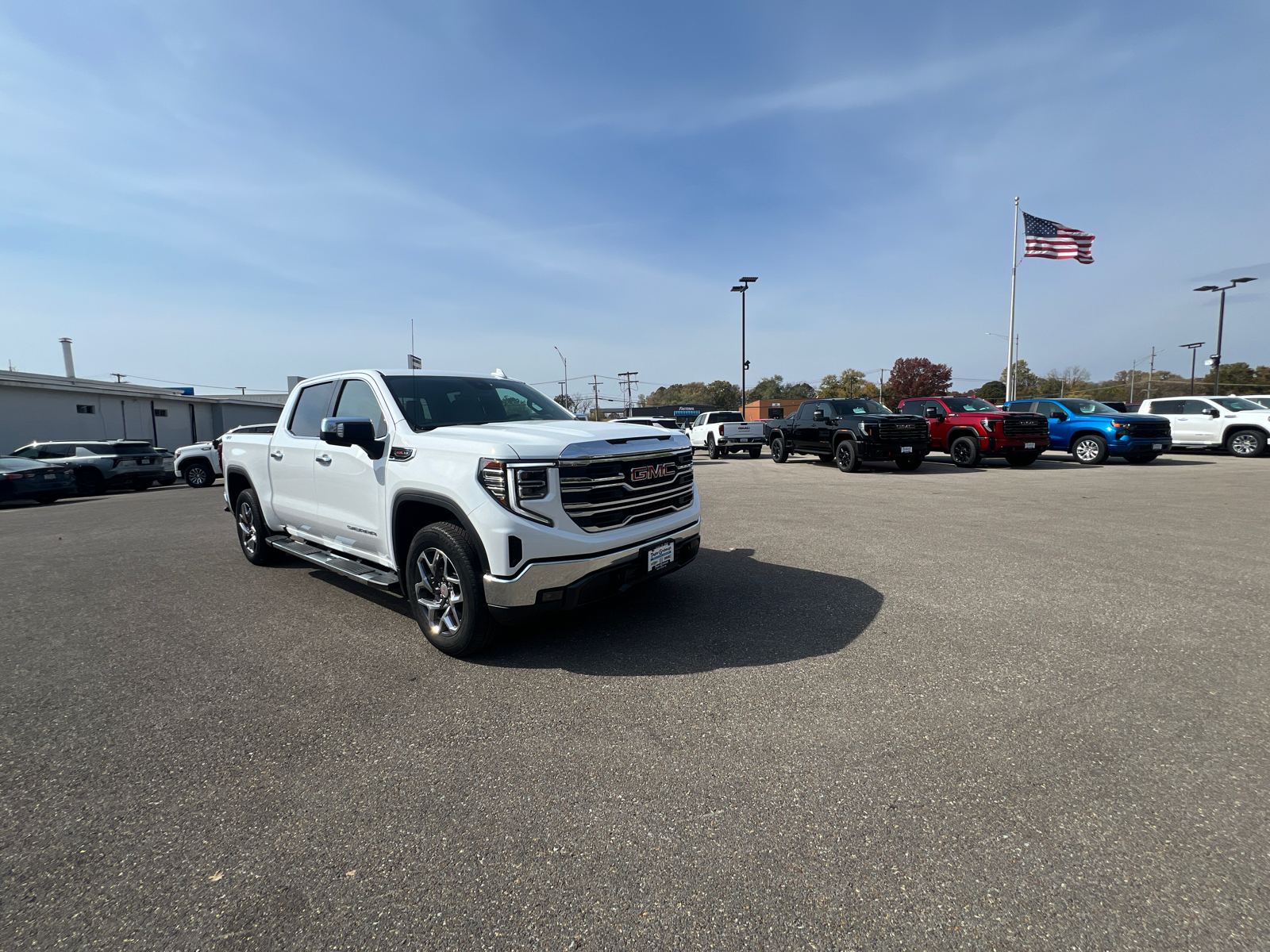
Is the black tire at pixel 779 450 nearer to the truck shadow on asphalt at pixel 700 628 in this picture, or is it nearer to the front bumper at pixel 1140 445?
the front bumper at pixel 1140 445

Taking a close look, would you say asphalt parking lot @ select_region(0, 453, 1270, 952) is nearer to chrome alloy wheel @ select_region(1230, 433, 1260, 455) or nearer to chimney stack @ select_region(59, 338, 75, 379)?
chrome alloy wheel @ select_region(1230, 433, 1260, 455)

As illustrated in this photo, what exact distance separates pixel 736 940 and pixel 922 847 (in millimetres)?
769

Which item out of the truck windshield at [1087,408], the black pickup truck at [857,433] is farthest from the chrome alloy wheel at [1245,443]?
the black pickup truck at [857,433]

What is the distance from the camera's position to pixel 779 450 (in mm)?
19188

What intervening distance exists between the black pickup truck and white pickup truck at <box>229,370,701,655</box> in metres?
11.3

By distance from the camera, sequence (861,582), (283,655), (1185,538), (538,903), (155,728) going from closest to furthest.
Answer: (538,903)
(155,728)
(283,655)
(861,582)
(1185,538)

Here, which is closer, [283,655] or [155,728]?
[155,728]

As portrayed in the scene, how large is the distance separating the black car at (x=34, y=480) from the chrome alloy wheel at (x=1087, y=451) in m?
26.0

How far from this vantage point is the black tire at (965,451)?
1570 cm

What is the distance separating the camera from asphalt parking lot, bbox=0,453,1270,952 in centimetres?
188

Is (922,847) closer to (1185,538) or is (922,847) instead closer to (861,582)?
(861,582)

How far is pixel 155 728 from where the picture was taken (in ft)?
10.00

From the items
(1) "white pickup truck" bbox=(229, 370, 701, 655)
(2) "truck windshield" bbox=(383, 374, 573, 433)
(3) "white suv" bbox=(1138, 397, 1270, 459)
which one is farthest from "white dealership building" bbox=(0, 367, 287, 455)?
(3) "white suv" bbox=(1138, 397, 1270, 459)

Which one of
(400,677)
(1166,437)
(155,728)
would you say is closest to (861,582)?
Answer: (400,677)
